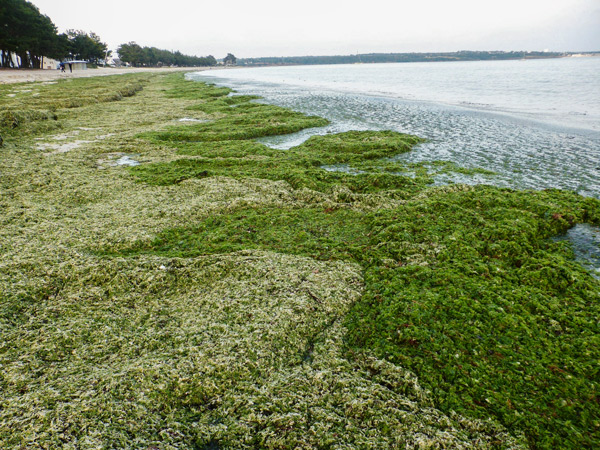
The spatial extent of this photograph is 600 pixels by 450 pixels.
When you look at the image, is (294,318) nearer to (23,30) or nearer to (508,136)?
(508,136)

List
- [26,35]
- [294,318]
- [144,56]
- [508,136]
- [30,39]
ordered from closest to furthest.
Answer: [294,318] < [508,136] < [30,39] < [26,35] < [144,56]

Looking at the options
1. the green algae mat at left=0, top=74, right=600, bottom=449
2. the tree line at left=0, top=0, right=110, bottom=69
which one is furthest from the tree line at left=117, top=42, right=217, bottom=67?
the green algae mat at left=0, top=74, right=600, bottom=449

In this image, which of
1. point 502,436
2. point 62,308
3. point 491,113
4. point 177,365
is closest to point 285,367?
point 177,365

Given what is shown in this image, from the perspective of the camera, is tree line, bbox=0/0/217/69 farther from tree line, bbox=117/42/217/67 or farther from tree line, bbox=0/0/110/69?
tree line, bbox=117/42/217/67

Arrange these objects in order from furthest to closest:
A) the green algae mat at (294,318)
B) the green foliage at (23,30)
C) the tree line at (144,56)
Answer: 1. the tree line at (144,56)
2. the green foliage at (23,30)
3. the green algae mat at (294,318)

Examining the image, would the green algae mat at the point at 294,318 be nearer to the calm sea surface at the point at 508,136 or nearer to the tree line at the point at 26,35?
the calm sea surface at the point at 508,136

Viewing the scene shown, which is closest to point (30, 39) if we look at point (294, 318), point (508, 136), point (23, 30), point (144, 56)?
point (23, 30)

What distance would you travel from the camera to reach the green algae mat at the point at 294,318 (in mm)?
3746

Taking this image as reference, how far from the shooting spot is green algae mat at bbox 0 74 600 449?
3746mm

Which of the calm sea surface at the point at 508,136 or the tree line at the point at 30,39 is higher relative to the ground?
the tree line at the point at 30,39

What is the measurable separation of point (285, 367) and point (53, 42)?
10944 cm

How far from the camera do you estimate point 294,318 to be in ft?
17.7

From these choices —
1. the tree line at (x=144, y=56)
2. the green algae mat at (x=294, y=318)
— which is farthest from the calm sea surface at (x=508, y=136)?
the tree line at (x=144, y=56)

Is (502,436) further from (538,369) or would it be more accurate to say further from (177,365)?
(177,365)
